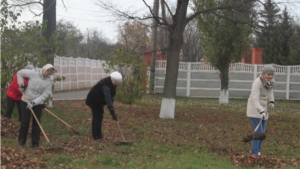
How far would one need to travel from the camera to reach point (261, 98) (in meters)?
7.84

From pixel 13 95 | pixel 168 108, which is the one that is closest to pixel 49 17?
pixel 168 108

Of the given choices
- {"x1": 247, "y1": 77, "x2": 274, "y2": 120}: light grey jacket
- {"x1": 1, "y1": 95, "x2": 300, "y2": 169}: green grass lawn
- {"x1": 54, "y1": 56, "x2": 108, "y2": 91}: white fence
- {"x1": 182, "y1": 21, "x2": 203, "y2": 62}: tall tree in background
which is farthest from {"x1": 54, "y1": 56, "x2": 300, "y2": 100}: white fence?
{"x1": 182, "y1": 21, "x2": 203, "y2": 62}: tall tree in background

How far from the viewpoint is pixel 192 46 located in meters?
46.6

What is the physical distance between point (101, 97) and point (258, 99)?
312 cm

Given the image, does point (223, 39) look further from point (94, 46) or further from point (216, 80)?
point (94, 46)

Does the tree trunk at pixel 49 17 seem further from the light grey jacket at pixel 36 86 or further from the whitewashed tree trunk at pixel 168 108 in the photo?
the light grey jacket at pixel 36 86

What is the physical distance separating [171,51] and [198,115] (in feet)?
9.38

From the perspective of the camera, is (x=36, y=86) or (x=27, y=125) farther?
(x=27, y=125)

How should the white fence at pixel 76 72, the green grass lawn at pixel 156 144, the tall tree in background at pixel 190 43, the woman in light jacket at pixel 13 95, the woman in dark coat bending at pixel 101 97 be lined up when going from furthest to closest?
the tall tree in background at pixel 190 43 < the white fence at pixel 76 72 < the woman in light jacket at pixel 13 95 < the woman in dark coat bending at pixel 101 97 < the green grass lawn at pixel 156 144

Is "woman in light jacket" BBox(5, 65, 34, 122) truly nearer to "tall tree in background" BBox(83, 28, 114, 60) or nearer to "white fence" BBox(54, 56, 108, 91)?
"white fence" BBox(54, 56, 108, 91)

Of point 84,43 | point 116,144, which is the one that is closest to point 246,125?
point 116,144

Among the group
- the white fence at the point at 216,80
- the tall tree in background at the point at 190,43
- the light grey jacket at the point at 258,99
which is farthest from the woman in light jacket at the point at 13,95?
the tall tree in background at the point at 190,43

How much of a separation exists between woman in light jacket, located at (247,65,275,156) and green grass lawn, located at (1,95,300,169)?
665 millimetres

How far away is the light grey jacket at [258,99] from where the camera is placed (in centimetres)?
764
